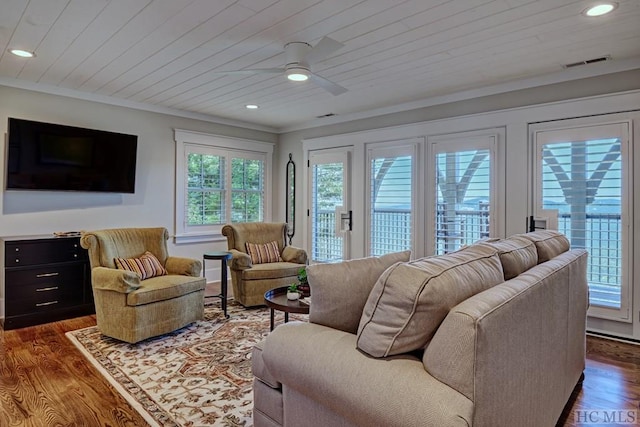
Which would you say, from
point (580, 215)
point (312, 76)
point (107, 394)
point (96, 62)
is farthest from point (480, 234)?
point (96, 62)

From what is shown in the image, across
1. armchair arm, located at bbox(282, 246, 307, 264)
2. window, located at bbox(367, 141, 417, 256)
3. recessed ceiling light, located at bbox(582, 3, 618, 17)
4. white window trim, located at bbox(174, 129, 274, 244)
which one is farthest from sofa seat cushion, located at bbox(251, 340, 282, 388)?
white window trim, located at bbox(174, 129, 274, 244)

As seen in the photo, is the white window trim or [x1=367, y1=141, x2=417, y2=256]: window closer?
[x1=367, y1=141, x2=417, y2=256]: window

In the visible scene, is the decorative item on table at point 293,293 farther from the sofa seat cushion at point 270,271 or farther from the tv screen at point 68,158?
the tv screen at point 68,158

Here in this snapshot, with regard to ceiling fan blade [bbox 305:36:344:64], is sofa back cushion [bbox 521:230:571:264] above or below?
below

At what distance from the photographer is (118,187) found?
15.8 feet

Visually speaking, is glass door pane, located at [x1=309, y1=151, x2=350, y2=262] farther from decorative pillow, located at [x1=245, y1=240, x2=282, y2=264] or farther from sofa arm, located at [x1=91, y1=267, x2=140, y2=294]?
sofa arm, located at [x1=91, y1=267, x2=140, y2=294]

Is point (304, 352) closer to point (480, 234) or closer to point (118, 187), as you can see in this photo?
point (480, 234)

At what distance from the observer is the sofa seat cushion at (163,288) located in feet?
10.9

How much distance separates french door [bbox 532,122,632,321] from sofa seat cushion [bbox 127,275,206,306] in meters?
3.55

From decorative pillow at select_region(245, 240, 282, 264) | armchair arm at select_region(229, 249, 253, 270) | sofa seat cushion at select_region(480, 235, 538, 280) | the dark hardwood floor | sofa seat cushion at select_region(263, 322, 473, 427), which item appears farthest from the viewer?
decorative pillow at select_region(245, 240, 282, 264)

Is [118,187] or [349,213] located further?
[349,213]

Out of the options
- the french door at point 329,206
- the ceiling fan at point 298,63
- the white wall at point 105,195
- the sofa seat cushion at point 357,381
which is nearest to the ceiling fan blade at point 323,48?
the ceiling fan at point 298,63

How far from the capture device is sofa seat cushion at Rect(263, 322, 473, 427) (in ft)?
3.76

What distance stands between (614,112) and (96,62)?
476 centimetres
